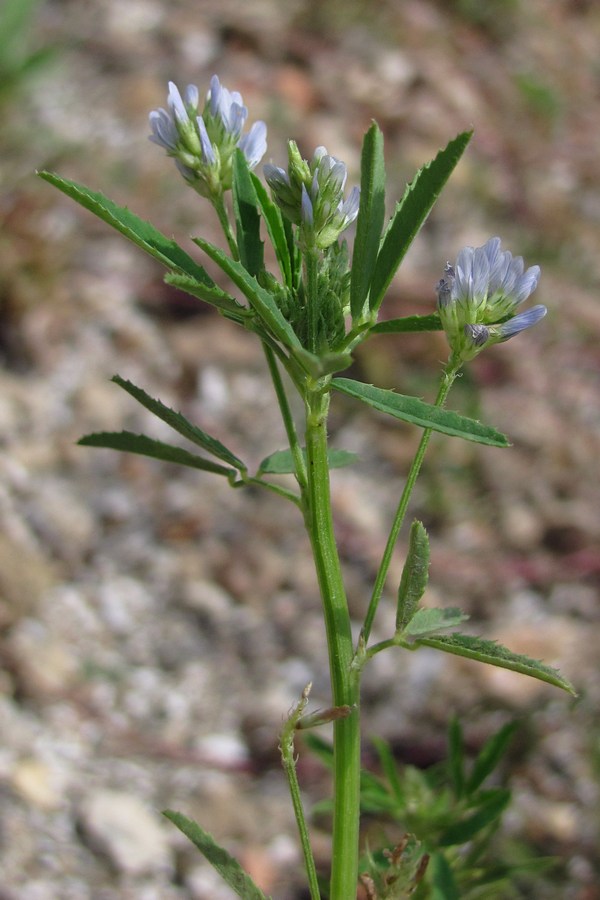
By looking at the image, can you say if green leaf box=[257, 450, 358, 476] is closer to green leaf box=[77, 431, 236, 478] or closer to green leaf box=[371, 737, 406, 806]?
green leaf box=[77, 431, 236, 478]

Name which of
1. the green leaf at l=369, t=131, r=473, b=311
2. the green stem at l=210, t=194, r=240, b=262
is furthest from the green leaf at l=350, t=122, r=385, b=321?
the green stem at l=210, t=194, r=240, b=262

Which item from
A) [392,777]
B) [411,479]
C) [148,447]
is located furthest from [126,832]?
[411,479]

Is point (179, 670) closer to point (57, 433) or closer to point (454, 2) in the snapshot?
point (57, 433)

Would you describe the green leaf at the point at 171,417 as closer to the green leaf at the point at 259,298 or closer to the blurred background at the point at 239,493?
the green leaf at the point at 259,298

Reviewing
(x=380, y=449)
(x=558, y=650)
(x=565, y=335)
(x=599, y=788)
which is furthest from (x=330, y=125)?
(x=599, y=788)

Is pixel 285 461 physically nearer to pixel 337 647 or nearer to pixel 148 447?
pixel 148 447

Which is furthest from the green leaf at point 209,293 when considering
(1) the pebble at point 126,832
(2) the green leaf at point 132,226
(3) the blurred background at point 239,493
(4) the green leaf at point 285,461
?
(1) the pebble at point 126,832
